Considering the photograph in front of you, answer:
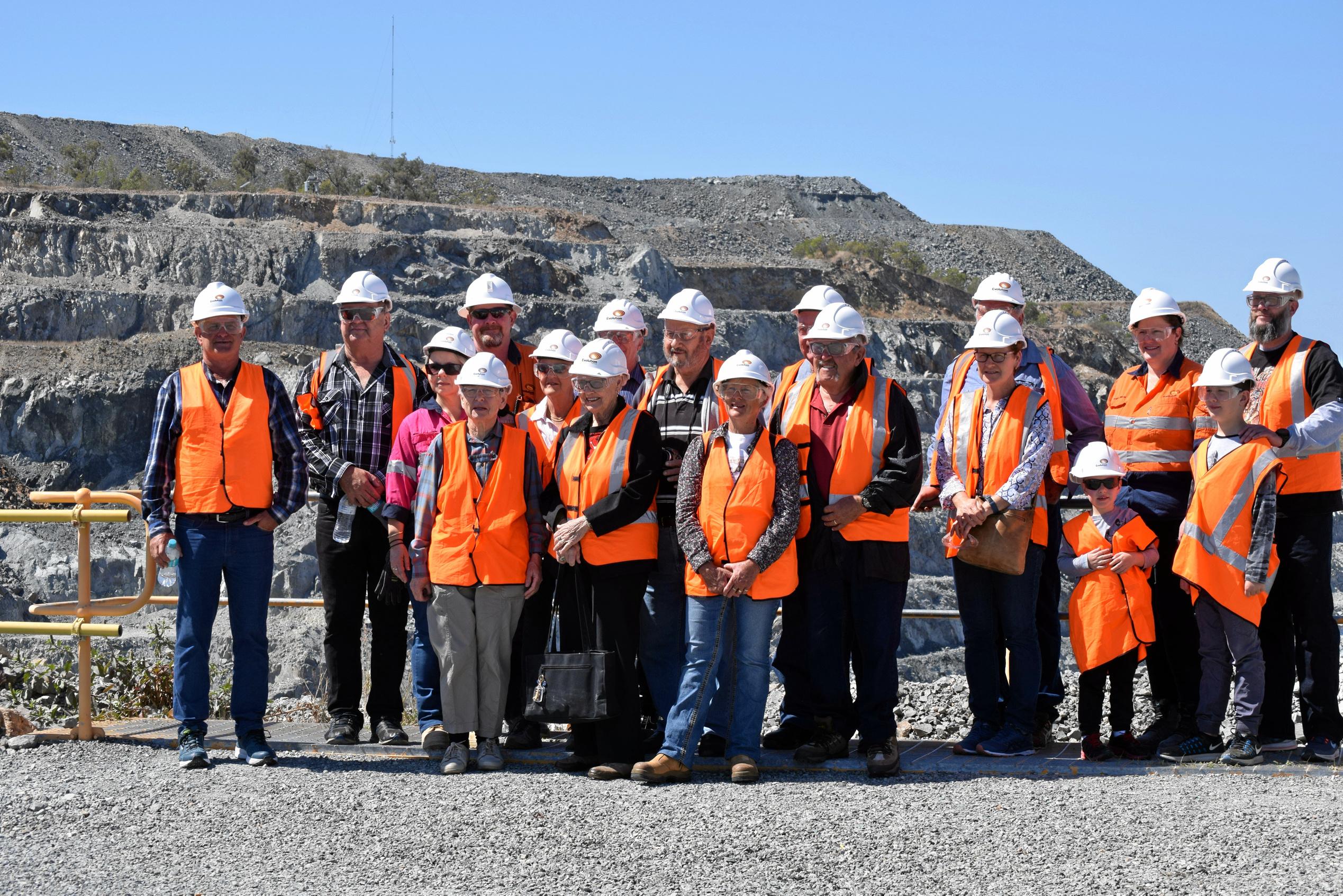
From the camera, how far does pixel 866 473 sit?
6.10 m

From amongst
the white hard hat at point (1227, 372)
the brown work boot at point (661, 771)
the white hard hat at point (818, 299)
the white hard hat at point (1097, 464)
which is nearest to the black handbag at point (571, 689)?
the brown work boot at point (661, 771)


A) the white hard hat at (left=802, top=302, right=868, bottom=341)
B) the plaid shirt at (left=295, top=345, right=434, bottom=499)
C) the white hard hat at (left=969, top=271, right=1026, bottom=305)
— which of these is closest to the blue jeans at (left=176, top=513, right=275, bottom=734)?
the plaid shirt at (left=295, top=345, right=434, bottom=499)

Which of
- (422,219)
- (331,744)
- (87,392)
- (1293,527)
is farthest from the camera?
(422,219)

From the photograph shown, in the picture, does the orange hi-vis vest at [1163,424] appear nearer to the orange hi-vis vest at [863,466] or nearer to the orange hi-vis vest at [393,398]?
the orange hi-vis vest at [863,466]

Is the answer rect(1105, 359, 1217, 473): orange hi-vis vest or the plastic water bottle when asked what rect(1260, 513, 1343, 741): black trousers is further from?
the plastic water bottle

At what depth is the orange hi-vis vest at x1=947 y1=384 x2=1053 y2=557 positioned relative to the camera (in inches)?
243

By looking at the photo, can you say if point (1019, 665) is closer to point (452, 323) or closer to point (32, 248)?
point (452, 323)

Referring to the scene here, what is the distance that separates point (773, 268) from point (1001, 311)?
5441 cm

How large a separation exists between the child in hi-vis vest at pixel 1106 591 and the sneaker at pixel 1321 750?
2.41 ft

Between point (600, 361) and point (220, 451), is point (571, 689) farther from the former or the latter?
point (220, 451)

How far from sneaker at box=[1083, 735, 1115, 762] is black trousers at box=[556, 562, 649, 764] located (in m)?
2.16

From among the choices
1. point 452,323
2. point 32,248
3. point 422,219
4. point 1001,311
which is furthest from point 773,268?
point 1001,311

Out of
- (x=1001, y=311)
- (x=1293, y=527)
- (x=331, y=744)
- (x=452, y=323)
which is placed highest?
(x=452, y=323)

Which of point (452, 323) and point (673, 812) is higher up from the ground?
point (452, 323)
